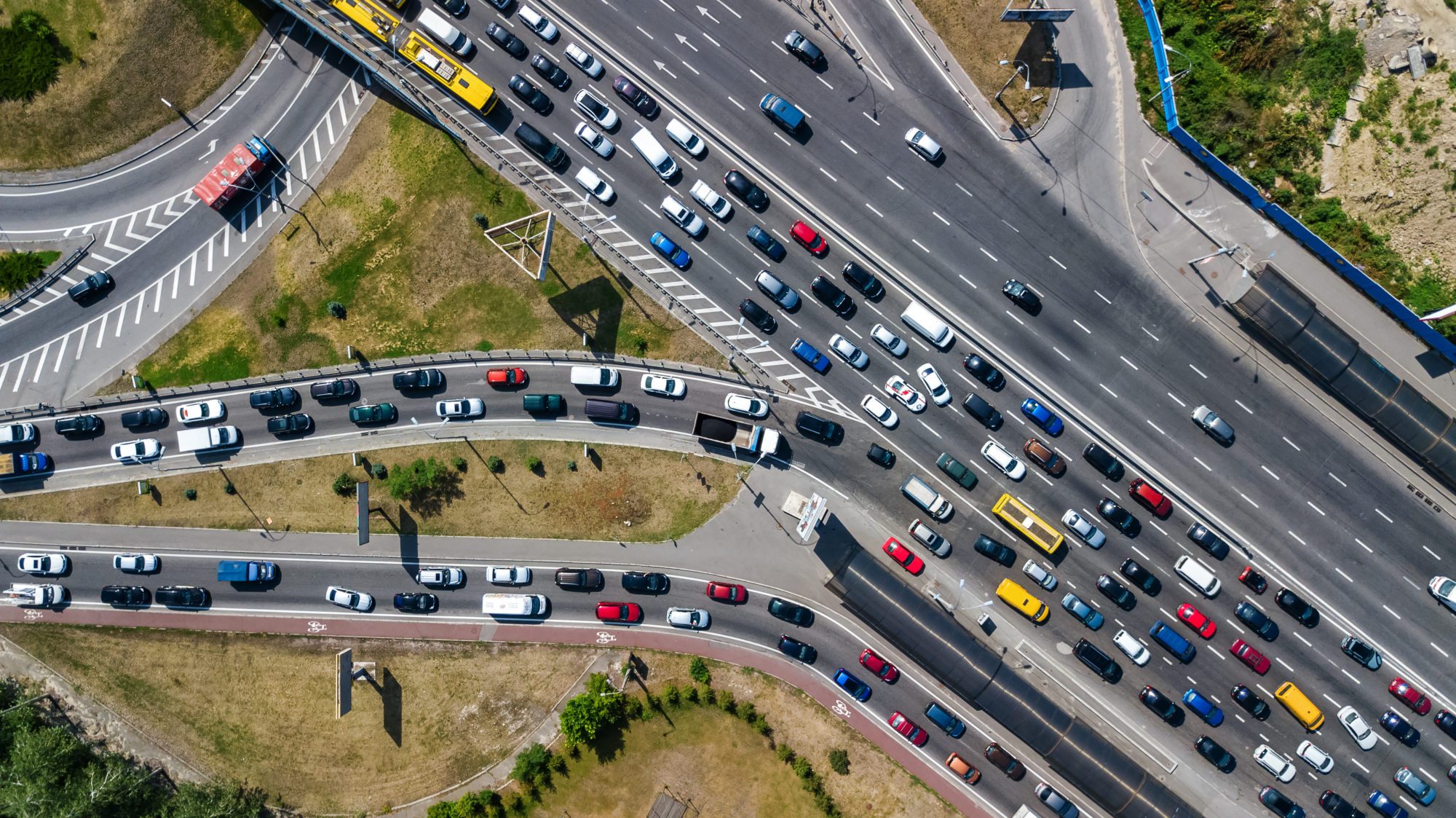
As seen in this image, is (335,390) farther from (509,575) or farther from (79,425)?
(79,425)

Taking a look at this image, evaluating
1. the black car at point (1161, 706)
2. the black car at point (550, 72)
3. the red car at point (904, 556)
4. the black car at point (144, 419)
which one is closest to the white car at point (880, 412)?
the red car at point (904, 556)

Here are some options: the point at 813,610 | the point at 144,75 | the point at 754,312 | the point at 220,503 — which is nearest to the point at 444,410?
the point at 220,503

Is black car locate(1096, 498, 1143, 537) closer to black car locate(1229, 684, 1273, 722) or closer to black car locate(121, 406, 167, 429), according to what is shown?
black car locate(1229, 684, 1273, 722)

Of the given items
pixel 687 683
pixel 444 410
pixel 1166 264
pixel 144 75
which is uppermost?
pixel 1166 264

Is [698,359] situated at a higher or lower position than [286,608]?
higher

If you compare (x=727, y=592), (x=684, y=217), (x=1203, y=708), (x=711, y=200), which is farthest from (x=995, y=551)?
(x=684, y=217)

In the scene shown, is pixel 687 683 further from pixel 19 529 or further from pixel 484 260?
pixel 19 529

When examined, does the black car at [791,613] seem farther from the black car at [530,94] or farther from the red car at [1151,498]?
the black car at [530,94]
